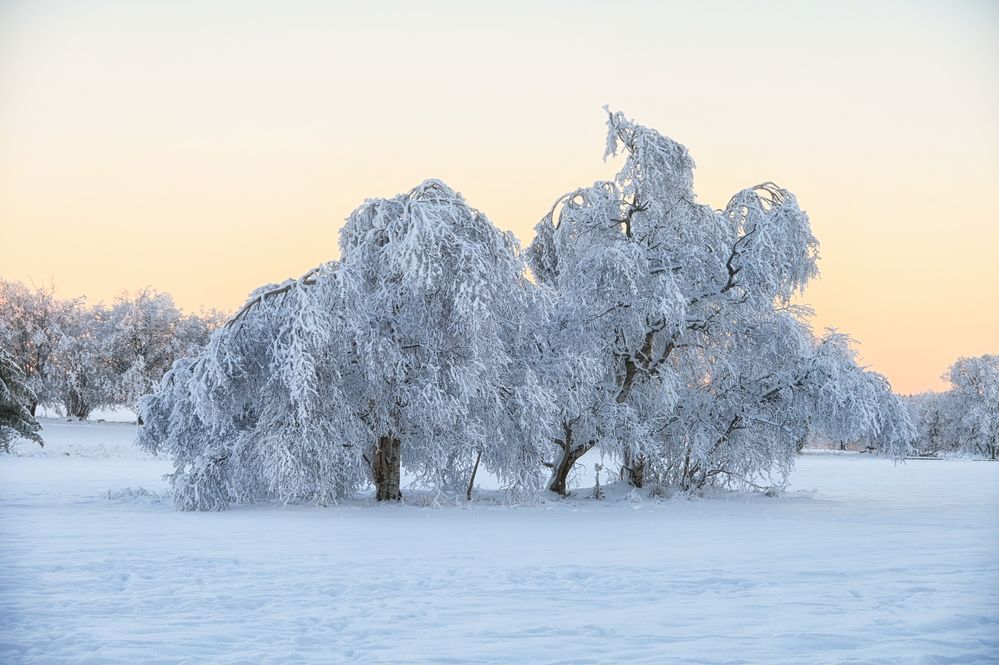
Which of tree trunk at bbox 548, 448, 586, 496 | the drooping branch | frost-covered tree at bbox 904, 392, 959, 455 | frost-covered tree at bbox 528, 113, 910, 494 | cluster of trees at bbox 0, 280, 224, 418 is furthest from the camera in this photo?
frost-covered tree at bbox 904, 392, 959, 455

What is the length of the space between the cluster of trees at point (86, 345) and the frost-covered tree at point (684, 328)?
35640 mm

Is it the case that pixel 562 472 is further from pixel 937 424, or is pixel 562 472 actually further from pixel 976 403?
pixel 937 424

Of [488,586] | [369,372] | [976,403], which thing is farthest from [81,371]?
[976,403]

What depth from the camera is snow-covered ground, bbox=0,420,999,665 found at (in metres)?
5.95

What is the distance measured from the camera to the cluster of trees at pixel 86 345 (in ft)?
160

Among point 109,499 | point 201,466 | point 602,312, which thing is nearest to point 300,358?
point 201,466

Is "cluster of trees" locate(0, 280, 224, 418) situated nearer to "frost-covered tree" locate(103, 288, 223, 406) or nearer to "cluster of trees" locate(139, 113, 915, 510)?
"frost-covered tree" locate(103, 288, 223, 406)

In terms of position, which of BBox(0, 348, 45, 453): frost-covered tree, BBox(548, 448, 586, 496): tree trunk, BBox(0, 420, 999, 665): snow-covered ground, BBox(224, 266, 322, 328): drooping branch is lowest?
BBox(0, 420, 999, 665): snow-covered ground

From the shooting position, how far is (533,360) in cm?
1670

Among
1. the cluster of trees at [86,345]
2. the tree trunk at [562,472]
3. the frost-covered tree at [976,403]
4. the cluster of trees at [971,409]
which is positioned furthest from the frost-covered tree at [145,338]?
the frost-covered tree at [976,403]

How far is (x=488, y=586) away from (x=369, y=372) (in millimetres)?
7245

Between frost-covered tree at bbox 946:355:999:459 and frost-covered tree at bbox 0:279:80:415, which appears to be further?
frost-covered tree at bbox 946:355:999:459

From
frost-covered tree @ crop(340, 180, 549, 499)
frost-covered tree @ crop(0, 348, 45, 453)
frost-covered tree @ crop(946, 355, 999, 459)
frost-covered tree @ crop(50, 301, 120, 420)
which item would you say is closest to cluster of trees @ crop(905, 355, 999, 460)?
frost-covered tree @ crop(946, 355, 999, 459)

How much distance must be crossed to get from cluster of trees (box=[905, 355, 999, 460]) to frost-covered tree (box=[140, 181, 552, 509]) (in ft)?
147
